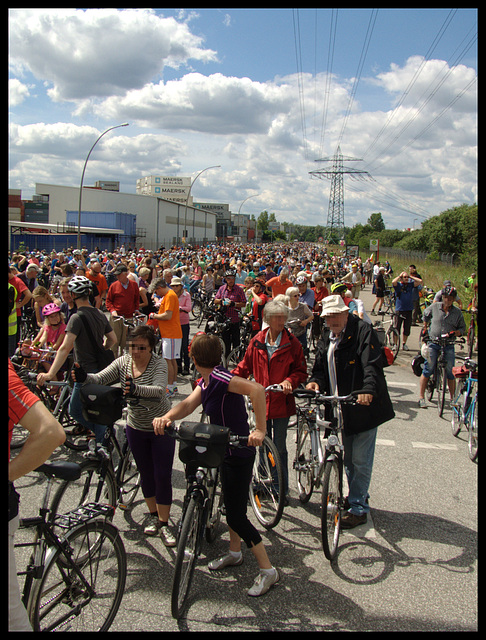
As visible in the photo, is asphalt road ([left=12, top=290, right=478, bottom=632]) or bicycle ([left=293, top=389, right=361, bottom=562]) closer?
asphalt road ([left=12, top=290, right=478, bottom=632])

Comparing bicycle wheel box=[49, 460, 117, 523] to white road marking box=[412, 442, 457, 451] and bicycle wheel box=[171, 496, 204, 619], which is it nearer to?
bicycle wheel box=[171, 496, 204, 619]

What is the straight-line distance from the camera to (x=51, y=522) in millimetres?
2725

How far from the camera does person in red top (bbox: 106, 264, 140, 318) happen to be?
30.2 ft

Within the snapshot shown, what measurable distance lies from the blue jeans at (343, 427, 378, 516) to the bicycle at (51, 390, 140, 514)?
200 cm

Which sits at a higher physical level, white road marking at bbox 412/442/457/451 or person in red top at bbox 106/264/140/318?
person in red top at bbox 106/264/140/318

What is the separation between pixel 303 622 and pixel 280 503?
3.40ft

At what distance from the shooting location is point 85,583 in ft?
9.70

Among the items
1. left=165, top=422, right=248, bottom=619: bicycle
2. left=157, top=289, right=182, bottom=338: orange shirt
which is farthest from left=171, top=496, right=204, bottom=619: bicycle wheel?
left=157, top=289, right=182, bottom=338: orange shirt

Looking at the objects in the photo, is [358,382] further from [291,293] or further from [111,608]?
[291,293]

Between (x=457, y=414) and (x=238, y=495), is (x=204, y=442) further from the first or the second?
(x=457, y=414)

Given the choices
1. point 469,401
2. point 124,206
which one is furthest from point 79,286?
point 124,206

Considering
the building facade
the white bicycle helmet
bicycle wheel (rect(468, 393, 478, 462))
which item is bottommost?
bicycle wheel (rect(468, 393, 478, 462))

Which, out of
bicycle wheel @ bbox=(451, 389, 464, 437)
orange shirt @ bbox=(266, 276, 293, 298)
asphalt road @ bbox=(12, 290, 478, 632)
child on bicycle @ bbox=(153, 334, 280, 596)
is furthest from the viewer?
orange shirt @ bbox=(266, 276, 293, 298)

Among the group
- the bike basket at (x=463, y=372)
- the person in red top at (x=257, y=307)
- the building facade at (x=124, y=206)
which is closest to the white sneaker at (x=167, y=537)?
the bike basket at (x=463, y=372)
